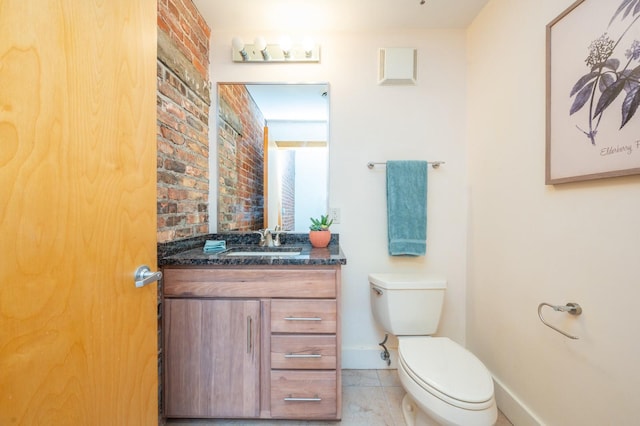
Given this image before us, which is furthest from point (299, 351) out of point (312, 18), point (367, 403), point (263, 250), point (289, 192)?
point (312, 18)

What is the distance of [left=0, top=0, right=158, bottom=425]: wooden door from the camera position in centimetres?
50

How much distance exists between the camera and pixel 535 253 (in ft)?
3.97

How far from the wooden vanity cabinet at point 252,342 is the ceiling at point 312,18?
1.17 meters

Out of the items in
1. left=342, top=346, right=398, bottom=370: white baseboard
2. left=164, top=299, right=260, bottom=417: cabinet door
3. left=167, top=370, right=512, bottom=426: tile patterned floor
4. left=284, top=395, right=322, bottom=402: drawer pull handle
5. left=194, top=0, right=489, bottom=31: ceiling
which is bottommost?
left=167, top=370, right=512, bottom=426: tile patterned floor

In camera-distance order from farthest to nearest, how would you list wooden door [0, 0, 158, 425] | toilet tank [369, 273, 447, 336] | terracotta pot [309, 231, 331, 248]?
terracotta pot [309, 231, 331, 248], toilet tank [369, 273, 447, 336], wooden door [0, 0, 158, 425]

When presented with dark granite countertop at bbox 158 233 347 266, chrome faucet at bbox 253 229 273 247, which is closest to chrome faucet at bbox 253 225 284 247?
chrome faucet at bbox 253 229 273 247

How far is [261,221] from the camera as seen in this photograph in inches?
71.9

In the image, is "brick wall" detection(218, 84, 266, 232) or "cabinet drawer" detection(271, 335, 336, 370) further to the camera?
"brick wall" detection(218, 84, 266, 232)

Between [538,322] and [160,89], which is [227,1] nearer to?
[160,89]

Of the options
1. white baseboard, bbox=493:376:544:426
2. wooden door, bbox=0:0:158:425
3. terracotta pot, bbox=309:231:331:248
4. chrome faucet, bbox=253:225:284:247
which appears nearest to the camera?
wooden door, bbox=0:0:158:425

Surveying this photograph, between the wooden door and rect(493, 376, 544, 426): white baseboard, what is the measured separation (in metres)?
1.67

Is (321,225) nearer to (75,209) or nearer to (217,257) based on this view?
(217,257)

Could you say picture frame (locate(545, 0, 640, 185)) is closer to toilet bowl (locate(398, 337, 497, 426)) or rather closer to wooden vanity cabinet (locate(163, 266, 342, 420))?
toilet bowl (locate(398, 337, 497, 426))

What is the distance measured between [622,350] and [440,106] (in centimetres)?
153
